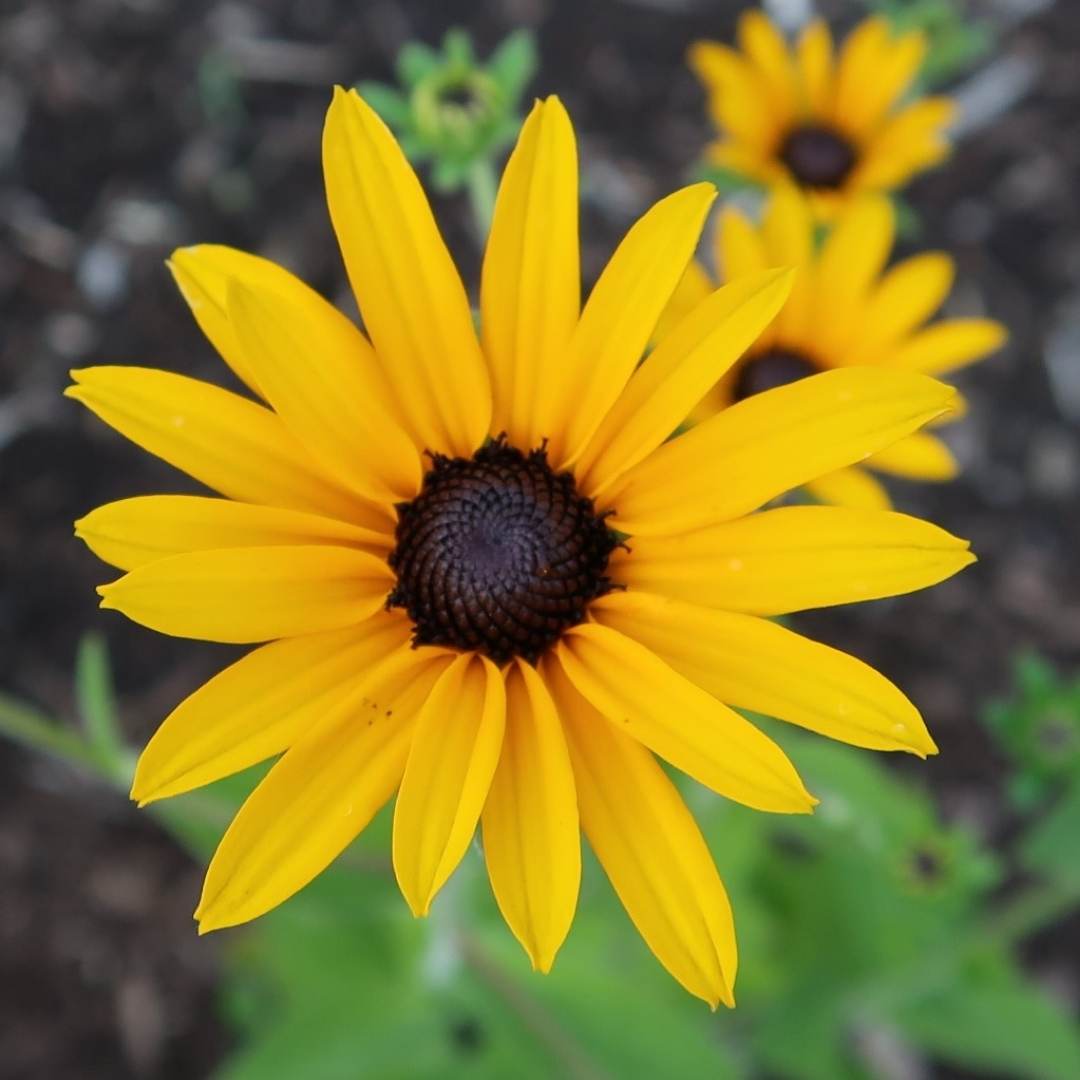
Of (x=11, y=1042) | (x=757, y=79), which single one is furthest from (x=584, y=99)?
(x=11, y=1042)

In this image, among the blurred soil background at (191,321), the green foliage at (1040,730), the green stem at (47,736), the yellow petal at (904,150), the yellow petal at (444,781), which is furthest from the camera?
the blurred soil background at (191,321)

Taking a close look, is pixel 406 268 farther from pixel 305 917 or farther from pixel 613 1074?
pixel 305 917

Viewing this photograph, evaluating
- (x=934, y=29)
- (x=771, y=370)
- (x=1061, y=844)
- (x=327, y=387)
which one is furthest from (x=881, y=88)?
(x=327, y=387)

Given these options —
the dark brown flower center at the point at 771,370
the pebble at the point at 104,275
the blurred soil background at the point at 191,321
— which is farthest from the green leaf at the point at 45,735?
the pebble at the point at 104,275

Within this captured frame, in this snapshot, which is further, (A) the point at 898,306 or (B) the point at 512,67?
(A) the point at 898,306

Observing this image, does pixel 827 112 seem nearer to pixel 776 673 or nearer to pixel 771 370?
pixel 771 370

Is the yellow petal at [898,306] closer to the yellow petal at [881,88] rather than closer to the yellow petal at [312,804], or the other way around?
the yellow petal at [881,88]
